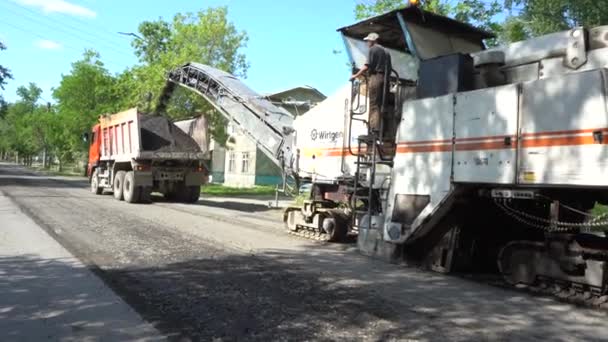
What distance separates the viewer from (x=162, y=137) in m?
18.7

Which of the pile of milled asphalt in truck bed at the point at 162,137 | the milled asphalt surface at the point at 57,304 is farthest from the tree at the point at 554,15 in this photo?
the milled asphalt surface at the point at 57,304

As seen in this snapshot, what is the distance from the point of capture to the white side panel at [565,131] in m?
5.49

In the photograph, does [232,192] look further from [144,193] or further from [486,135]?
[486,135]

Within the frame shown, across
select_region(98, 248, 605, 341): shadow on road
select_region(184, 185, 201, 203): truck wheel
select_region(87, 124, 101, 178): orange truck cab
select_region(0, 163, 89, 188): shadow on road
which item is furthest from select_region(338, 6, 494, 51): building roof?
select_region(0, 163, 89, 188): shadow on road

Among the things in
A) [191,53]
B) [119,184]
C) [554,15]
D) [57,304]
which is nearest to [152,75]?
[191,53]

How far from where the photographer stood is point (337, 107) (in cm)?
1042

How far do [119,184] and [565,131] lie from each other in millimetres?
16168

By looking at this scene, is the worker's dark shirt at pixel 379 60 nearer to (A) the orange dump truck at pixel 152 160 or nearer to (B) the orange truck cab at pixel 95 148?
(A) the orange dump truck at pixel 152 160

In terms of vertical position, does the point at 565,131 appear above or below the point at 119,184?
above

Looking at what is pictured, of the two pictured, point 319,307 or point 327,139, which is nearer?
point 319,307

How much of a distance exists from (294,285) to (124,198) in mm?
13365

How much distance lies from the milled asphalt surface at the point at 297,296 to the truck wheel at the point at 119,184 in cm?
877

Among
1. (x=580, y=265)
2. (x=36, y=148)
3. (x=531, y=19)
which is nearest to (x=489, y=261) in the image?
(x=580, y=265)

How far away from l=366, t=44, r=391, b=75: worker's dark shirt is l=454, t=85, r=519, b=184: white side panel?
65.0 inches
